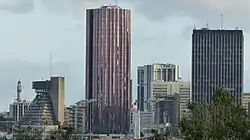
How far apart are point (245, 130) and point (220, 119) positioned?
1.48 meters

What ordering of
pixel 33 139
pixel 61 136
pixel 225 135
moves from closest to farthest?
pixel 225 135
pixel 61 136
pixel 33 139

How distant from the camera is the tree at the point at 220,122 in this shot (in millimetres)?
50062

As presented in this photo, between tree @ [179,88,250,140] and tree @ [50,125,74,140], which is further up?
tree @ [179,88,250,140]

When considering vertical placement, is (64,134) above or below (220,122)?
below

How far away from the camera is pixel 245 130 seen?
168 ft

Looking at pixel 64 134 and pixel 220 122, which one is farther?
pixel 64 134

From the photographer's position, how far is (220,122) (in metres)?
51.0

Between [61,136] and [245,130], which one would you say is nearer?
[245,130]

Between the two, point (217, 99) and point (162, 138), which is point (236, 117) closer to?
point (217, 99)

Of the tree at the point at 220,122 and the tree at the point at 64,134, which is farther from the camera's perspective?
the tree at the point at 64,134

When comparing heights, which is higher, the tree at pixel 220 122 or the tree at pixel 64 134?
the tree at pixel 220 122

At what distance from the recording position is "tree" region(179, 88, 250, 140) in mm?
50062

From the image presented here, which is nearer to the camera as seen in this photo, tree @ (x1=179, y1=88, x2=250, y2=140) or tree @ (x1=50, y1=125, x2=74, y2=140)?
tree @ (x1=179, y1=88, x2=250, y2=140)

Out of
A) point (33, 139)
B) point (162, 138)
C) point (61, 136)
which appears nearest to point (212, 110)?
point (162, 138)
